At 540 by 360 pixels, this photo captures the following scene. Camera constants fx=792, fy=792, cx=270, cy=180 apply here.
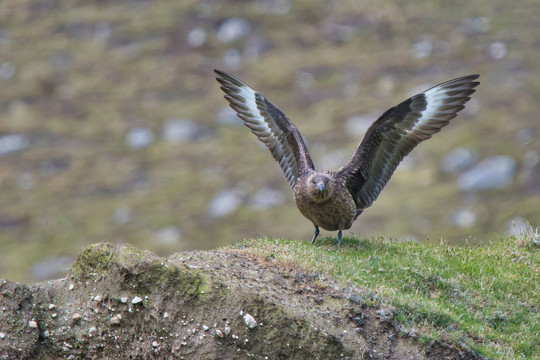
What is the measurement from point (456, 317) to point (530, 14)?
37.1m

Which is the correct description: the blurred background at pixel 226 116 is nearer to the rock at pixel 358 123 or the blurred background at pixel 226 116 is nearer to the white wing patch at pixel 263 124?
the rock at pixel 358 123

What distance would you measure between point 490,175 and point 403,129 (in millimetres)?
22354

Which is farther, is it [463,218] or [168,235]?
[168,235]

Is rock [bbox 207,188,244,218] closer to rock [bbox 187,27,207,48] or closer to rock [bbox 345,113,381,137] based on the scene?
rock [bbox 345,113,381,137]

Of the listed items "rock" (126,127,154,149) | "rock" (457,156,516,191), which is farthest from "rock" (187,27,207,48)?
"rock" (457,156,516,191)

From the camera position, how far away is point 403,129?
11422 millimetres

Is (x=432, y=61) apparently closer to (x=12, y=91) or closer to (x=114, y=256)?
(x=12, y=91)

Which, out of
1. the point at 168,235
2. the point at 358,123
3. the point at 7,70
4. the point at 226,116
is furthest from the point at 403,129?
the point at 7,70

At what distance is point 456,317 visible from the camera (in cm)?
892

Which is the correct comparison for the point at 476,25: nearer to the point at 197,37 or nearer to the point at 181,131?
the point at 197,37

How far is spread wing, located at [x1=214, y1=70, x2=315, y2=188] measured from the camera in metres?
11.8

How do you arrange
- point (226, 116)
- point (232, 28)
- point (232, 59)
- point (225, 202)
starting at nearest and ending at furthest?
point (225, 202)
point (226, 116)
point (232, 59)
point (232, 28)

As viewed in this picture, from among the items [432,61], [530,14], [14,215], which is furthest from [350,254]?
[530,14]

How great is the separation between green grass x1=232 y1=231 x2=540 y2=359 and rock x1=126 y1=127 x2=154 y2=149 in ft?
91.9
